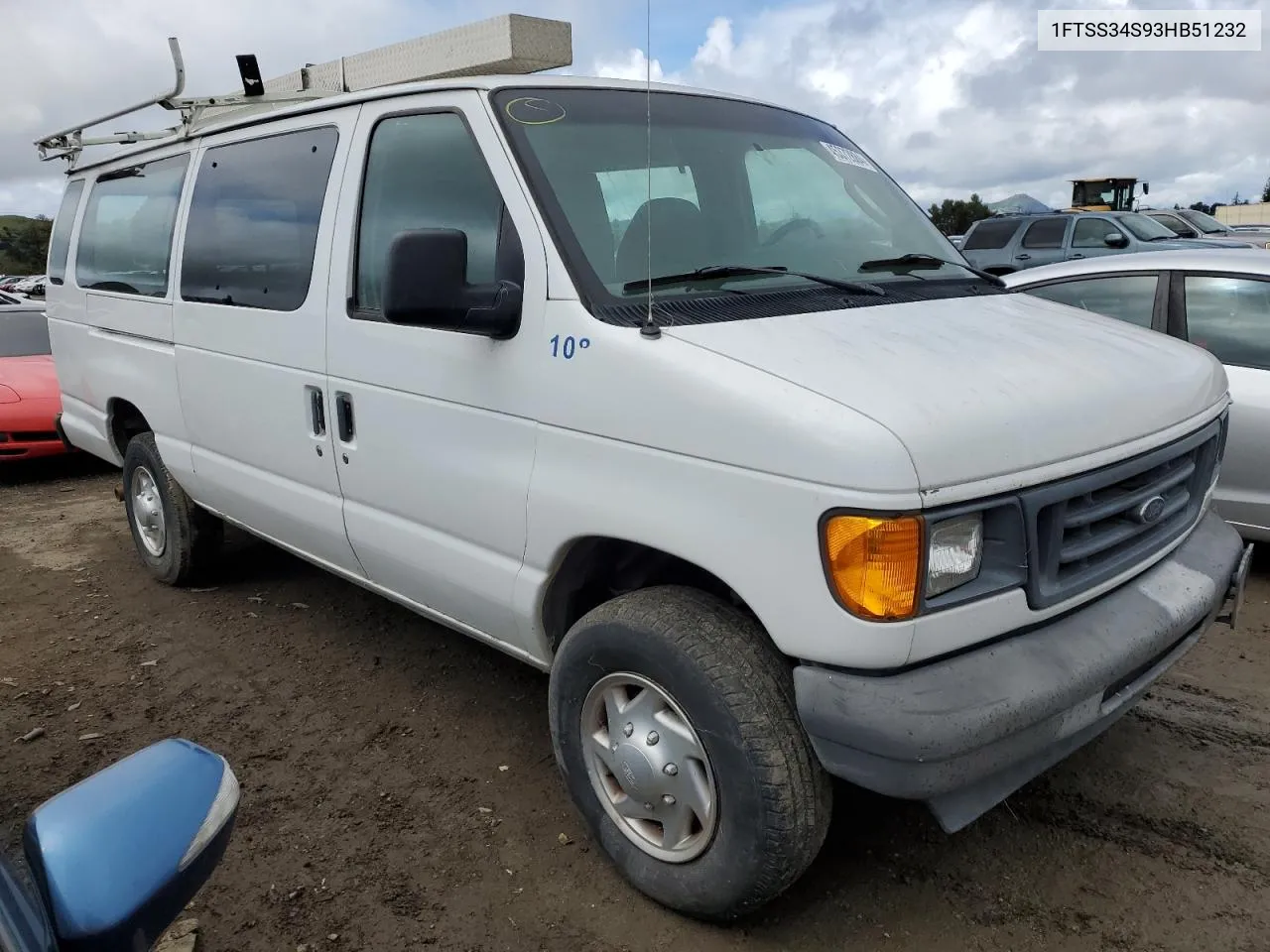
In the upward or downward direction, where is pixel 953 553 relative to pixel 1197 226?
downward

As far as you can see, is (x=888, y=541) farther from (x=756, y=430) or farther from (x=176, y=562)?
(x=176, y=562)

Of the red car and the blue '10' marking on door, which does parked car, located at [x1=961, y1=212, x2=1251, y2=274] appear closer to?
the red car

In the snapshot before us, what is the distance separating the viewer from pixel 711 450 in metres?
A: 2.24

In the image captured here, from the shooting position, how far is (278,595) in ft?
16.5

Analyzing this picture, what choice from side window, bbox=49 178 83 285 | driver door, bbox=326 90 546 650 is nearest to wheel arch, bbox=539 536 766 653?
driver door, bbox=326 90 546 650

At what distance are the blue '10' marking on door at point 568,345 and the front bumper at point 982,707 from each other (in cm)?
95

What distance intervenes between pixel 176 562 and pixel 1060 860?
415 centimetres

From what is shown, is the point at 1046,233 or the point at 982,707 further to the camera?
the point at 1046,233

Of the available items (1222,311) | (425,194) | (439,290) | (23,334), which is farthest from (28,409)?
(1222,311)

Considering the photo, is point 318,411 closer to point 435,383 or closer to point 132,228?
point 435,383

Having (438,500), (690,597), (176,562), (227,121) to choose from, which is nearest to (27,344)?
(176,562)

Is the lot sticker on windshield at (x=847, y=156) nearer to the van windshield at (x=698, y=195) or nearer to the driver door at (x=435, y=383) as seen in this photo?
the van windshield at (x=698, y=195)

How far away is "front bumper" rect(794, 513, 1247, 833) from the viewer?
206 cm

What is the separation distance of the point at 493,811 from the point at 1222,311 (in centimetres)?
422
